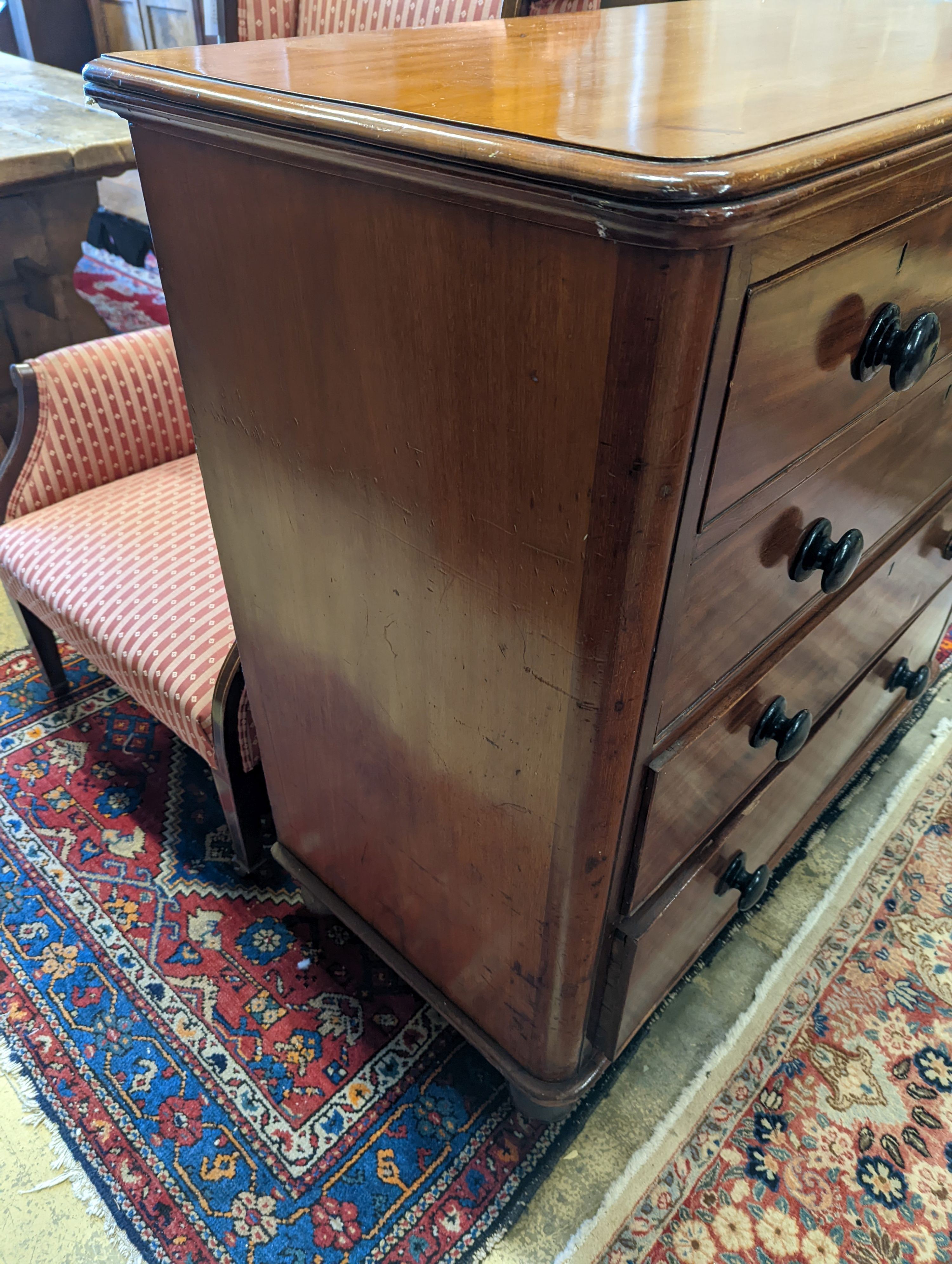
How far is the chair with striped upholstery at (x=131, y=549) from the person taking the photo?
0.98 metres

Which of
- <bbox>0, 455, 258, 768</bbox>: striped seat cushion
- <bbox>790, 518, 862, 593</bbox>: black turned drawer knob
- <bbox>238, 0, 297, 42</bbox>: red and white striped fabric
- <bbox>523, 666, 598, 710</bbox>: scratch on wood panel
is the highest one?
<bbox>238, 0, 297, 42</bbox>: red and white striped fabric

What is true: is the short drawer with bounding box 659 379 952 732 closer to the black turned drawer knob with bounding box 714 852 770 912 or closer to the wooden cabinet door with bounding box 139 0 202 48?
the black turned drawer knob with bounding box 714 852 770 912

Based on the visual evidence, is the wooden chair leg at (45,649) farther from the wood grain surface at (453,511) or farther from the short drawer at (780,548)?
the short drawer at (780,548)

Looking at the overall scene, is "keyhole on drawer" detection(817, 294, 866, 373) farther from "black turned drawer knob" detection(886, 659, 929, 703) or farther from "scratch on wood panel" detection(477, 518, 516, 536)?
"black turned drawer knob" detection(886, 659, 929, 703)

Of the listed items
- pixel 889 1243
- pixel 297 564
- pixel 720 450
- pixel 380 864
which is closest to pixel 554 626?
pixel 720 450

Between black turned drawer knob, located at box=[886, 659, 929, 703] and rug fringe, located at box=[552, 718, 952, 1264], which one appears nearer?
rug fringe, located at box=[552, 718, 952, 1264]

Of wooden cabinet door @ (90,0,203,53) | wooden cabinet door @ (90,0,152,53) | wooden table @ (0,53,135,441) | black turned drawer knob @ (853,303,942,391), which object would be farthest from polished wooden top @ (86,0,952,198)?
wooden cabinet door @ (90,0,152,53)

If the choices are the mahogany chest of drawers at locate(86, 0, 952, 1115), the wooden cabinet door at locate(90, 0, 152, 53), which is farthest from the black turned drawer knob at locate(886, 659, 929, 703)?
the wooden cabinet door at locate(90, 0, 152, 53)

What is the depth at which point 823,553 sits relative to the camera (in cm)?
62

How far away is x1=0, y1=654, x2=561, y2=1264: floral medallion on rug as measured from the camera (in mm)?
816

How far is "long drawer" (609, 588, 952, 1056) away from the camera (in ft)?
2.45

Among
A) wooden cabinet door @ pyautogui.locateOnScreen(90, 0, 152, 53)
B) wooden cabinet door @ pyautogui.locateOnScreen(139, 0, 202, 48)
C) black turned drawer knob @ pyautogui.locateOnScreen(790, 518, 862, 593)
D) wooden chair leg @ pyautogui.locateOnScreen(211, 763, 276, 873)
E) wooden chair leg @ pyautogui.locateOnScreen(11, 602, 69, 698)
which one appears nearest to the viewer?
black turned drawer knob @ pyautogui.locateOnScreen(790, 518, 862, 593)

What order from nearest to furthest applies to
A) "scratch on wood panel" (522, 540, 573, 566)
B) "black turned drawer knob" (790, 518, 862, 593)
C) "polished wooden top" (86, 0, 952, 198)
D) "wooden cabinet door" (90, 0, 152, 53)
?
"polished wooden top" (86, 0, 952, 198) → "scratch on wood panel" (522, 540, 573, 566) → "black turned drawer knob" (790, 518, 862, 593) → "wooden cabinet door" (90, 0, 152, 53)

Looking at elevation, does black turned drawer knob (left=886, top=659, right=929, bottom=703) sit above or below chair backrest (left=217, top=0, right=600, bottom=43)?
below
